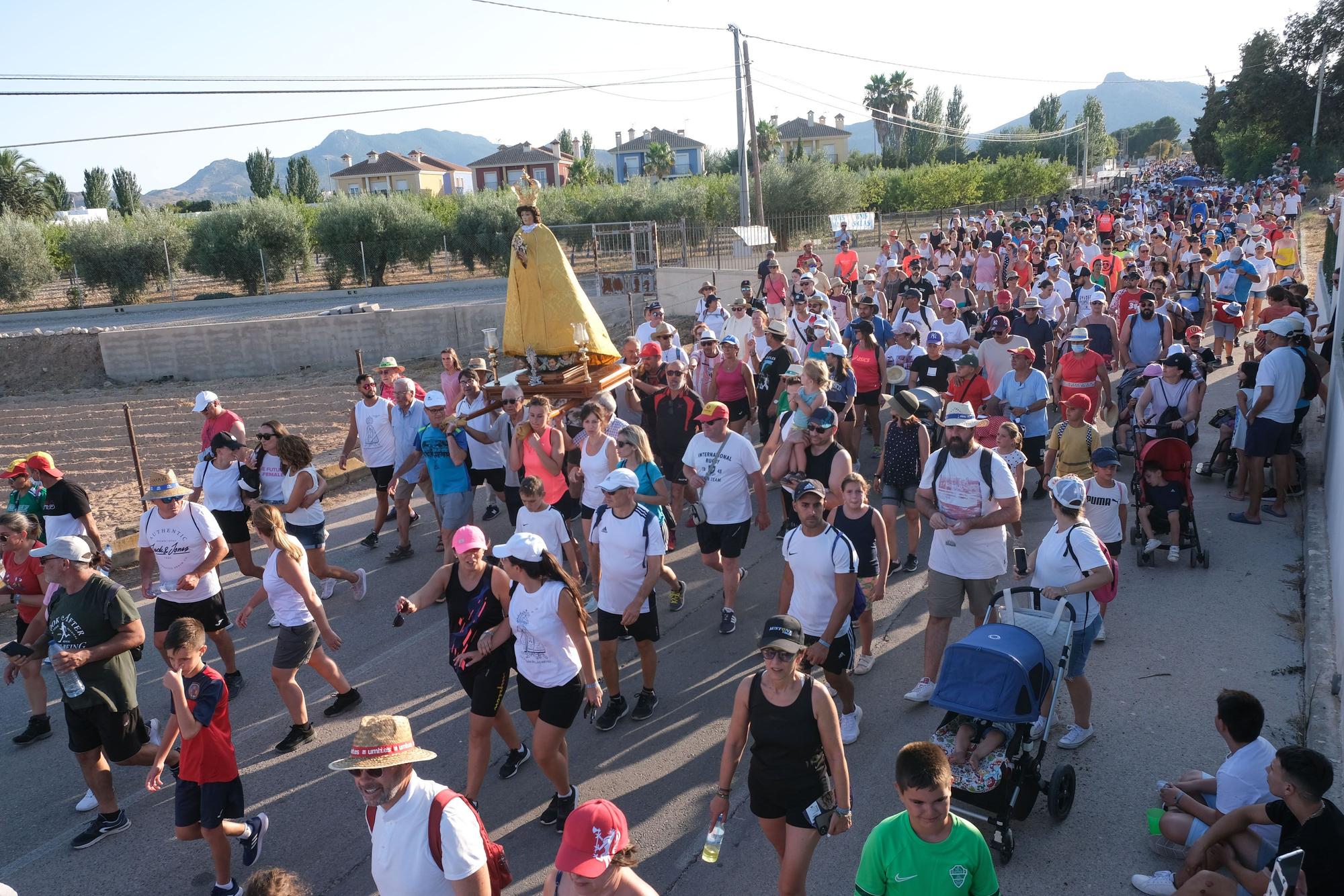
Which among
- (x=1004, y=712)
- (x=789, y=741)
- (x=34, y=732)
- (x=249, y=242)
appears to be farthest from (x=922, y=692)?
(x=249, y=242)

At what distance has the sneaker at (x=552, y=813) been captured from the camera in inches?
204

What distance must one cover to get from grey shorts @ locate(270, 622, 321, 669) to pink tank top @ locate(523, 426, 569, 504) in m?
2.34

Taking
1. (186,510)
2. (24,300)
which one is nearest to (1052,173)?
(24,300)

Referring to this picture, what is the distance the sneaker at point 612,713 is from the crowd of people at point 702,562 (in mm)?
20

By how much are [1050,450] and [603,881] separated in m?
6.90

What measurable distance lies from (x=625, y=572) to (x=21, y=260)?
125 feet

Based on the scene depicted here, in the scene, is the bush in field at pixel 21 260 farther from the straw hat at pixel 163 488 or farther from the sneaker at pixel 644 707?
the sneaker at pixel 644 707

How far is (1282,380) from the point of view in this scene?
28.5 ft

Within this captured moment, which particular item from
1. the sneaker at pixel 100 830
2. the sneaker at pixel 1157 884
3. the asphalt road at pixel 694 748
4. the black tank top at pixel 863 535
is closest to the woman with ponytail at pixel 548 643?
the asphalt road at pixel 694 748

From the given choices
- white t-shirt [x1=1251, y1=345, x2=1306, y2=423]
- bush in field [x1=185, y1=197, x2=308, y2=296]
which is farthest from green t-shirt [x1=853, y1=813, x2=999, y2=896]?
bush in field [x1=185, y1=197, x2=308, y2=296]

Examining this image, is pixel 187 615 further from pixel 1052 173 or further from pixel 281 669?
pixel 1052 173

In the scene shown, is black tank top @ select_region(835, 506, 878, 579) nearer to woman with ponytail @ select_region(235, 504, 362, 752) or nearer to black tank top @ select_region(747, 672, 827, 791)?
black tank top @ select_region(747, 672, 827, 791)

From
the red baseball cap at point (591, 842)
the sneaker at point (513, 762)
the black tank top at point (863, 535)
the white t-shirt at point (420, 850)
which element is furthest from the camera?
the black tank top at point (863, 535)

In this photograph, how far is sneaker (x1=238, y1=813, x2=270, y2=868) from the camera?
16.7 ft
